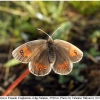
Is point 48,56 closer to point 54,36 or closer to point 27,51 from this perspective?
point 27,51

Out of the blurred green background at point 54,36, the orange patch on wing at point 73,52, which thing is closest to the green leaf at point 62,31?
the blurred green background at point 54,36

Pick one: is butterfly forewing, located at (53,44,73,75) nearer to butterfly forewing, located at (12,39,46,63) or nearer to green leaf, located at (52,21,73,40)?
butterfly forewing, located at (12,39,46,63)

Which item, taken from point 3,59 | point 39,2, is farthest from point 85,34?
point 3,59

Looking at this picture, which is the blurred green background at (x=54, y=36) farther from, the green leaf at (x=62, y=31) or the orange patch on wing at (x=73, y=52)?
the orange patch on wing at (x=73, y=52)

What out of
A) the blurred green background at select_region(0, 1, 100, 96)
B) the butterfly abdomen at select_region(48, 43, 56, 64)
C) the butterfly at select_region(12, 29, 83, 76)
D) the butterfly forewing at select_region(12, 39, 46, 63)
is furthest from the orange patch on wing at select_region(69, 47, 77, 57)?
the blurred green background at select_region(0, 1, 100, 96)

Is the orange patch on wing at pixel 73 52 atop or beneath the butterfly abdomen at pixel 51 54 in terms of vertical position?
atop

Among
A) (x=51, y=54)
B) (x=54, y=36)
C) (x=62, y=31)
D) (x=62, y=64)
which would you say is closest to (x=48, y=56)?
(x=51, y=54)

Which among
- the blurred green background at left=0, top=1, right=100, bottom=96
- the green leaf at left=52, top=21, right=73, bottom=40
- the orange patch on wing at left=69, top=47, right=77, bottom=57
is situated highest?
the orange patch on wing at left=69, top=47, right=77, bottom=57
